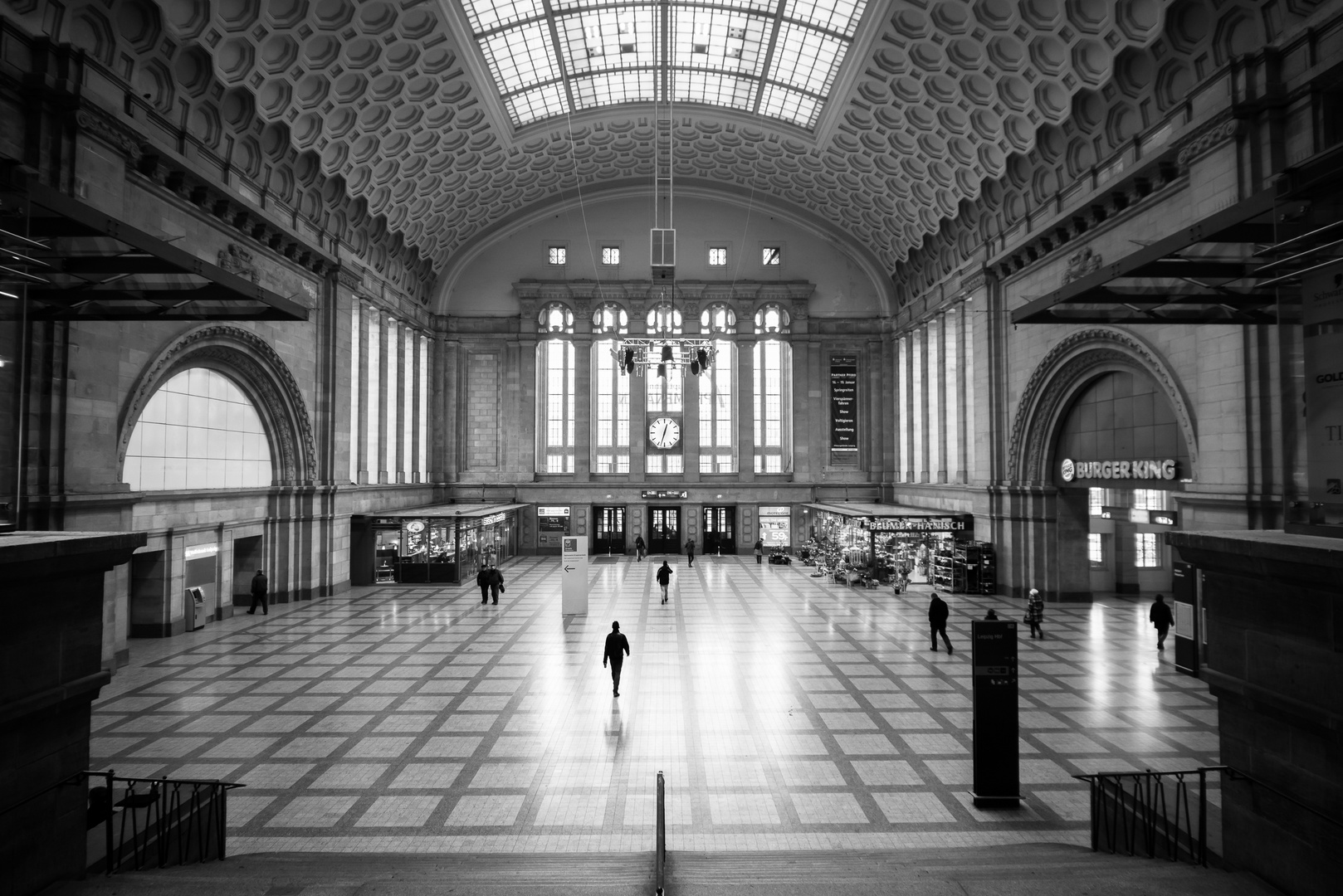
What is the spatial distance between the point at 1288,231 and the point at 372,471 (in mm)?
28063

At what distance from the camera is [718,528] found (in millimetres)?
36656

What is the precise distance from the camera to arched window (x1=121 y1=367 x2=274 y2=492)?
54.9ft

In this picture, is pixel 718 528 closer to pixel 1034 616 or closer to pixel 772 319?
pixel 772 319

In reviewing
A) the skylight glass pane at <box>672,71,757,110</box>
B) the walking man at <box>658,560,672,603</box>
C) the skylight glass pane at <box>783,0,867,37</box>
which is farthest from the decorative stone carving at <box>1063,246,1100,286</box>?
the skylight glass pane at <box>672,71,757,110</box>

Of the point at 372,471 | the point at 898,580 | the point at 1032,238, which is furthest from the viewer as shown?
the point at 372,471

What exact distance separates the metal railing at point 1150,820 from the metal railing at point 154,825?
26.3 feet

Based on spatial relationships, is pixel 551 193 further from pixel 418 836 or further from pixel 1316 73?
pixel 418 836

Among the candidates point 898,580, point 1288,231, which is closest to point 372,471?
point 898,580

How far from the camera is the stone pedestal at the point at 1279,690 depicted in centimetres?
472

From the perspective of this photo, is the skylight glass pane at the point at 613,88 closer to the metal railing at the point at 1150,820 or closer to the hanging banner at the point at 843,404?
the hanging banner at the point at 843,404

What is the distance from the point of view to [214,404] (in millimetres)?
19406

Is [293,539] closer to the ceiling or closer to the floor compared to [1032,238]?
closer to the floor

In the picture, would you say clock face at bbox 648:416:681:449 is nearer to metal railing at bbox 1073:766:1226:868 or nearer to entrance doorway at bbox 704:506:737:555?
entrance doorway at bbox 704:506:737:555

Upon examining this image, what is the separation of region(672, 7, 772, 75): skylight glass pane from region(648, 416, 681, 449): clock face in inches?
619
